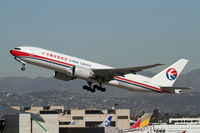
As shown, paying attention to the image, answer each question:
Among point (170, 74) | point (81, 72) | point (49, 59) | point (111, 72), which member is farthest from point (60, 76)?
point (170, 74)

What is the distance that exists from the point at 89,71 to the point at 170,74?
18.7m

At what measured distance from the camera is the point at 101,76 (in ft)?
225

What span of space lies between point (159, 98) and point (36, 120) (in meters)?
141

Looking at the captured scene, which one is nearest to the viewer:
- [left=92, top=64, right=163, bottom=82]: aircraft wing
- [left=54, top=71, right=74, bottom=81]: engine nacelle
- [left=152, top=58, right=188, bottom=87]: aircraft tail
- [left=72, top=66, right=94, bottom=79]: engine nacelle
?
[left=72, top=66, right=94, bottom=79]: engine nacelle

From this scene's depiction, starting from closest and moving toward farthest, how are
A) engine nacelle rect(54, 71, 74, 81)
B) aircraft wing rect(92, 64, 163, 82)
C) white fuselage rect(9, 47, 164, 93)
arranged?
white fuselage rect(9, 47, 164, 93)
aircraft wing rect(92, 64, 163, 82)
engine nacelle rect(54, 71, 74, 81)

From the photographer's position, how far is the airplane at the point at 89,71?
210ft

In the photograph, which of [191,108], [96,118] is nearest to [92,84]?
[96,118]

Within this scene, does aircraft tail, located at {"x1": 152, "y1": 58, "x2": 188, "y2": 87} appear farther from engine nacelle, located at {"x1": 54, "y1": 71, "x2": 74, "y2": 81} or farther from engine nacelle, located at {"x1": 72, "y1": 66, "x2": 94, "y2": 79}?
engine nacelle, located at {"x1": 54, "y1": 71, "x2": 74, "y2": 81}

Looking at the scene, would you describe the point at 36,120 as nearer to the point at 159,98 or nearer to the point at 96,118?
the point at 96,118

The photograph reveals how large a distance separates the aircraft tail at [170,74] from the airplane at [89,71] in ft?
0.70

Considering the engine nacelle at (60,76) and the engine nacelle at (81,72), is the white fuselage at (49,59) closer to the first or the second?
the engine nacelle at (81,72)

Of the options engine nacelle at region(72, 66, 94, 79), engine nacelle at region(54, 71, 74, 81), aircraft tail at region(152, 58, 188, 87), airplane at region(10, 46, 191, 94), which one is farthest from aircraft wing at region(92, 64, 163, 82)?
aircraft tail at region(152, 58, 188, 87)

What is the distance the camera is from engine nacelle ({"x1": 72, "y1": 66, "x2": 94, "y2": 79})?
6550 cm

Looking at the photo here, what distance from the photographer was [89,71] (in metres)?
66.9
